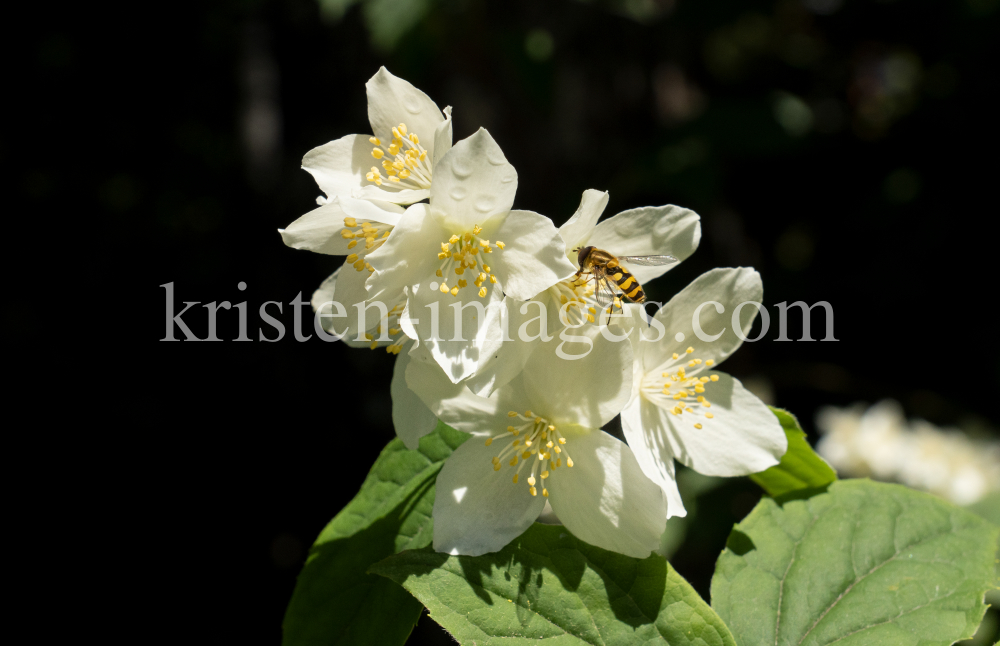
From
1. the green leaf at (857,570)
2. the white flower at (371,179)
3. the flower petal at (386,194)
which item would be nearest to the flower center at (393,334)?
the white flower at (371,179)

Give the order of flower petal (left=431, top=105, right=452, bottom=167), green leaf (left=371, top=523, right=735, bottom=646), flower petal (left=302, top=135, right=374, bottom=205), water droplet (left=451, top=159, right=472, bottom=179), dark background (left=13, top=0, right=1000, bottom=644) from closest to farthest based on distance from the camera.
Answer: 1. green leaf (left=371, top=523, right=735, bottom=646)
2. water droplet (left=451, top=159, right=472, bottom=179)
3. flower petal (left=431, top=105, right=452, bottom=167)
4. flower petal (left=302, top=135, right=374, bottom=205)
5. dark background (left=13, top=0, right=1000, bottom=644)

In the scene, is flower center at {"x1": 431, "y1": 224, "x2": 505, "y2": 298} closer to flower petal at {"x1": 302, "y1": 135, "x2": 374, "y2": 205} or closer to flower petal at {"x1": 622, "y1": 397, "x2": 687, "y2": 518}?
flower petal at {"x1": 302, "y1": 135, "x2": 374, "y2": 205}

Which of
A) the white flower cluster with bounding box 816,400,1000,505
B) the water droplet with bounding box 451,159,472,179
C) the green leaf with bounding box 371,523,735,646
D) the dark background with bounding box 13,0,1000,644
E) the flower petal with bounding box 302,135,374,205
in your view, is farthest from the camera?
the dark background with bounding box 13,0,1000,644

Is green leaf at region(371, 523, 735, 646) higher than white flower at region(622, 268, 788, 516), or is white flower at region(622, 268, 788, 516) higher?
white flower at region(622, 268, 788, 516)

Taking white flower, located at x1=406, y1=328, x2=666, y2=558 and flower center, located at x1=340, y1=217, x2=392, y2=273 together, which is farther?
flower center, located at x1=340, y1=217, x2=392, y2=273

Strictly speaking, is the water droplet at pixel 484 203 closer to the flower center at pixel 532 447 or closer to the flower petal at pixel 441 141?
the flower petal at pixel 441 141

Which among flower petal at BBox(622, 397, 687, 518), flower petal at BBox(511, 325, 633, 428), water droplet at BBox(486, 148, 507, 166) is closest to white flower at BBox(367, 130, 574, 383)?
water droplet at BBox(486, 148, 507, 166)
